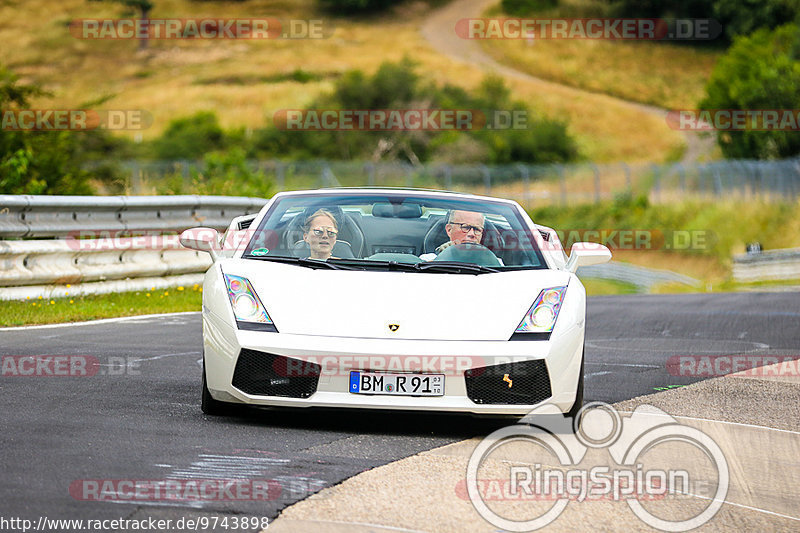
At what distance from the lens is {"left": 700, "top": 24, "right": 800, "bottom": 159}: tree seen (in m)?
55.5

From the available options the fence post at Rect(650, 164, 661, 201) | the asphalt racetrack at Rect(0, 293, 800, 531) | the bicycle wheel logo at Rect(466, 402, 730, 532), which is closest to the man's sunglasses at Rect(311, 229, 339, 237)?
the asphalt racetrack at Rect(0, 293, 800, 531)

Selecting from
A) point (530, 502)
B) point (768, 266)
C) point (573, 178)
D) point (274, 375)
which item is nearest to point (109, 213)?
point (274, 375)

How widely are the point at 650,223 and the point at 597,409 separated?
3576cm

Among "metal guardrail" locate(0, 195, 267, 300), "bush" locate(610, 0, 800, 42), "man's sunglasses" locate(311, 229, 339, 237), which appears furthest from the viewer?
"bush" locate(610, 0, 800, 42)

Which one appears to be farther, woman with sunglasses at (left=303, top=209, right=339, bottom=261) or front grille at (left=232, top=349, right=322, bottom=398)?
woman with sunglasses at (left=303, top=209, right=339, bottom=261)

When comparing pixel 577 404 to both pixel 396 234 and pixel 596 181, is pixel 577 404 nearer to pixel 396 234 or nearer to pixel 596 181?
pixel 396 234

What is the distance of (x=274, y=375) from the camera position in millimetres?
6473

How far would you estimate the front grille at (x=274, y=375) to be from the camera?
253 inches

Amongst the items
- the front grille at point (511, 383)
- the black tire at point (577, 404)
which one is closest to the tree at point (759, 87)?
the black tire at point (577, 404)

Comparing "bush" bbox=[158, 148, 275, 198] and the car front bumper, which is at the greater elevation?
the car front bumper

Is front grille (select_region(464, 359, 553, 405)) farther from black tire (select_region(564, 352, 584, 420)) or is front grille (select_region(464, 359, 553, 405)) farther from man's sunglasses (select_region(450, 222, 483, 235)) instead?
man's sunglasses (select_region(450, 222, 483, 235))

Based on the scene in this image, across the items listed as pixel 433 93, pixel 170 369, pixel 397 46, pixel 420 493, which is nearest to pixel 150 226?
pixel 170 369

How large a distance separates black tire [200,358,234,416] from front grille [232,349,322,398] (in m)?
0.30

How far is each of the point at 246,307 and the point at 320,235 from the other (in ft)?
3.29
